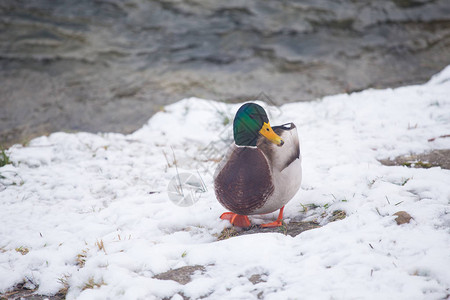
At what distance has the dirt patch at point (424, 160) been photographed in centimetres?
317

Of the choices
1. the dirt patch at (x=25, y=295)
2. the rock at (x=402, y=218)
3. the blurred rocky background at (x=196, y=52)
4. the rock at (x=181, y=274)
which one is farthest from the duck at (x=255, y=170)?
the blurred rocky background at (x=196, y=52)

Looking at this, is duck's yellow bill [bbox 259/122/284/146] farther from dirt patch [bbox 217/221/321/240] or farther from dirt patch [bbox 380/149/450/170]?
dirt patch [bbox 380/149/450/170]

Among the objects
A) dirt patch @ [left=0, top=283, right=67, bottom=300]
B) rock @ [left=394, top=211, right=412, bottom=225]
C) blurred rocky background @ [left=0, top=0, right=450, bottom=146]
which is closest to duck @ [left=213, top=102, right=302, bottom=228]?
rock @ [left=394, top=211, right=412, bottom=225]

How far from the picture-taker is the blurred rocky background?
643 cm

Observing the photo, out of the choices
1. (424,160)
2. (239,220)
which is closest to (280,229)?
(239,220)

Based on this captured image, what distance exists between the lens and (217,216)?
2.97m

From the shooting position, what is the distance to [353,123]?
440 cm

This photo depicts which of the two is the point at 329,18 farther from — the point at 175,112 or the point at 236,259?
the point at 236,259

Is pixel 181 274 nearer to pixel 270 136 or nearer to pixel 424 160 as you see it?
pixel 270 136

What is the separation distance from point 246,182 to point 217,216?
0.61m

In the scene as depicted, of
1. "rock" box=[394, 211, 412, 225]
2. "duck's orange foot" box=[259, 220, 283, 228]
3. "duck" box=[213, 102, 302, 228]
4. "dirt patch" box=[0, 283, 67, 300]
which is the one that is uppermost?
"duck" box=[213, 102, 302, 228]

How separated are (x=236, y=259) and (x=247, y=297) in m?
0.31

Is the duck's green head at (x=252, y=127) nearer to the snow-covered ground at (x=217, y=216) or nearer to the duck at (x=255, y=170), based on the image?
the duck at (x=255, y=170)

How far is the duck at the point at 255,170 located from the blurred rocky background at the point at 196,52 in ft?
12.1
